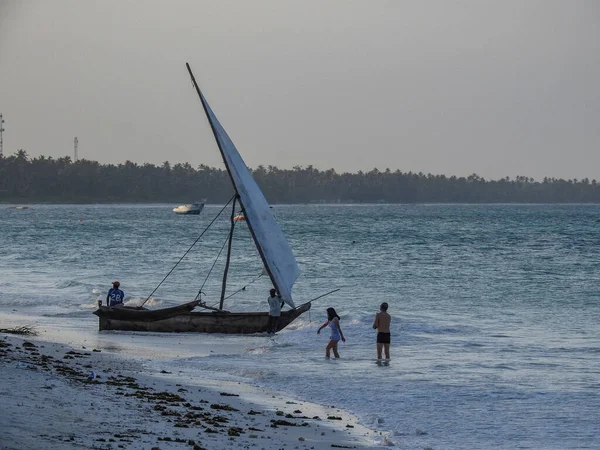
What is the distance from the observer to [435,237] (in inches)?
3529

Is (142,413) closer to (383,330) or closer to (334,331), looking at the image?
(334,331)

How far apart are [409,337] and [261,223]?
5029mm

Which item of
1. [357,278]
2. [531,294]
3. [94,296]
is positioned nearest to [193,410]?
[94,296]

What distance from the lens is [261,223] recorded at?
2561cm

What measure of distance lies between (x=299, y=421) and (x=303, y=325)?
12969mm

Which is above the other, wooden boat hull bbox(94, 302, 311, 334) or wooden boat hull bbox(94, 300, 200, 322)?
wooden boat hull bbox(94, 300, 200, 322)

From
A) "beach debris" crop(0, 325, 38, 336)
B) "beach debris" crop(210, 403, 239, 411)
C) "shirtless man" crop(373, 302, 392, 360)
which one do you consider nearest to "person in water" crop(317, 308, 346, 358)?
"shirtless man" crop(373, 302, 392, 360)

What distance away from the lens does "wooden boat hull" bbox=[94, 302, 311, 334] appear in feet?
82.2

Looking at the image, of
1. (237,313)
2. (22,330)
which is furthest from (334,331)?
(22,330)

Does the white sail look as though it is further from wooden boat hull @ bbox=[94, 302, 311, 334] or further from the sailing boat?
wooden boat hull @ bbox=[94, 302, 311, 334]

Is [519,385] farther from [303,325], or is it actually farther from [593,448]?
[303,325]

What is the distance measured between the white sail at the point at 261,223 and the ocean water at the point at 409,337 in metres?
1.60

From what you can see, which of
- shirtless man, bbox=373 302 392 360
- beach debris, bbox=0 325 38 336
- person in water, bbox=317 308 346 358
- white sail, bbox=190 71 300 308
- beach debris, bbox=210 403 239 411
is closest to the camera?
beach debris, bbox=210 403 239 411

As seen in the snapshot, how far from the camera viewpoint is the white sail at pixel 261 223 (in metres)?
25.4
